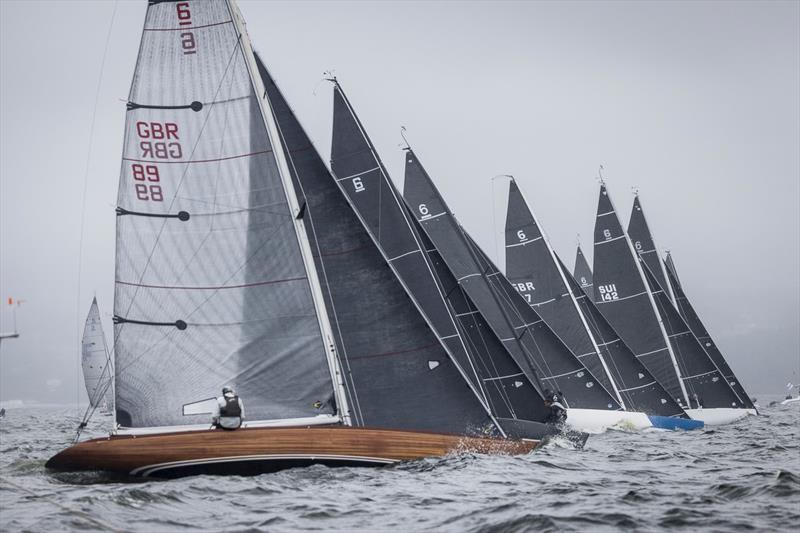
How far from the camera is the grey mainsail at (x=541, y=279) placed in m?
37.4

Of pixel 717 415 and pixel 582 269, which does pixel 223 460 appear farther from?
pixel 582 269

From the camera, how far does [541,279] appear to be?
38156mm

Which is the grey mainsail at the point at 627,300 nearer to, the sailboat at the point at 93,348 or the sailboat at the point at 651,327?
the sailboat at the point at 651,327

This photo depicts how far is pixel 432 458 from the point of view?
645 inches

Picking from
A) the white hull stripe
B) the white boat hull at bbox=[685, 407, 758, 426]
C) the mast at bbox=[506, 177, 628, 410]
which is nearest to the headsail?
the white hull stripe

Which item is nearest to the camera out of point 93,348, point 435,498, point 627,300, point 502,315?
point 435,498

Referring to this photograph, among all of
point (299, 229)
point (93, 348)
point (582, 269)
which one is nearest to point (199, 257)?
point (299, 229)

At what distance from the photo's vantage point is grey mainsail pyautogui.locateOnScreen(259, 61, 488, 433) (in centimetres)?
1798

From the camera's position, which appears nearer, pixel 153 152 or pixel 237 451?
pixel 237 451

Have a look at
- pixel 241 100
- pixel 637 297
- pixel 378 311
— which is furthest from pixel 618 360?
pixel 241 100

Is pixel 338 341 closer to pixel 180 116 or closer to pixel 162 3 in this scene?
pixel 180 116

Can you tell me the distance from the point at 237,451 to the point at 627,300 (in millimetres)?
30432

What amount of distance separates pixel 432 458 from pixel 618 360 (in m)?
23.6

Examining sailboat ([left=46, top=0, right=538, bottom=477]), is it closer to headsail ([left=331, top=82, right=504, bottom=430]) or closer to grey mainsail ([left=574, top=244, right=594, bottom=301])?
headsail ([left=331, top=82, right=504, bottom=430])
